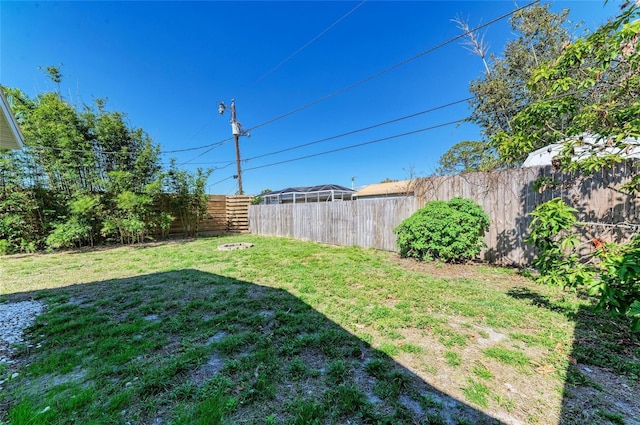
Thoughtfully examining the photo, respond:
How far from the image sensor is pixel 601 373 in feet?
5.51

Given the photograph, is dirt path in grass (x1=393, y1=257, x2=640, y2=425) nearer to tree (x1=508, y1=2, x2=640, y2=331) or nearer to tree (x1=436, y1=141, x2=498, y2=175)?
tree (x1=508, y1=2, x2=640, y2=331)

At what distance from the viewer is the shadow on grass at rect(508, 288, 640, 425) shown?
1.34 metres

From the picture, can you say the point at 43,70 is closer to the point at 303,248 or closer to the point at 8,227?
the point at 8,227

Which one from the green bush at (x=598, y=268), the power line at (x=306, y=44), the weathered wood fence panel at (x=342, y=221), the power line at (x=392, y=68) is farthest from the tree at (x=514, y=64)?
the green bush at (x=598, y=268)

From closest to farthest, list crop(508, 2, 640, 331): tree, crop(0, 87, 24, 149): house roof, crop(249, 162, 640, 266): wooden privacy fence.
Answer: crop(508, 2, 640, 331): tree < crop(249, 162, 640, 266): wooden privacy fence < crop(0, 87, 24, 149): house roof

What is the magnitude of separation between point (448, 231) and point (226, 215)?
9.37 m

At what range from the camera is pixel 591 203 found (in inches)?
143

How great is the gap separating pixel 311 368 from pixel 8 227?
9.08 m

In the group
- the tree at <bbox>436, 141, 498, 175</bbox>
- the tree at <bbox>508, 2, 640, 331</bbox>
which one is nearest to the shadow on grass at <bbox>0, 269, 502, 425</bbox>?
the tree at <bbox>508, 2, 640, 331</bbox>

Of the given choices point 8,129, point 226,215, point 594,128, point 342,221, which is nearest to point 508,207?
point 594,128

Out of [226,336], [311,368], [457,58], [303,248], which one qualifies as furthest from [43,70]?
[457,58]

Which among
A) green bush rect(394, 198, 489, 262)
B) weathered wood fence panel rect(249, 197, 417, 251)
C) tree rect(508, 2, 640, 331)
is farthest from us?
weathered wood fence panel rect(249, 197, 417, 251)

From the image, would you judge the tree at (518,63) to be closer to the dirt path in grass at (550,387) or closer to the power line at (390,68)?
the power line at (390,68)

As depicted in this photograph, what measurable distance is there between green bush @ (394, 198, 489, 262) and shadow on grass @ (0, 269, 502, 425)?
9.80 ft
